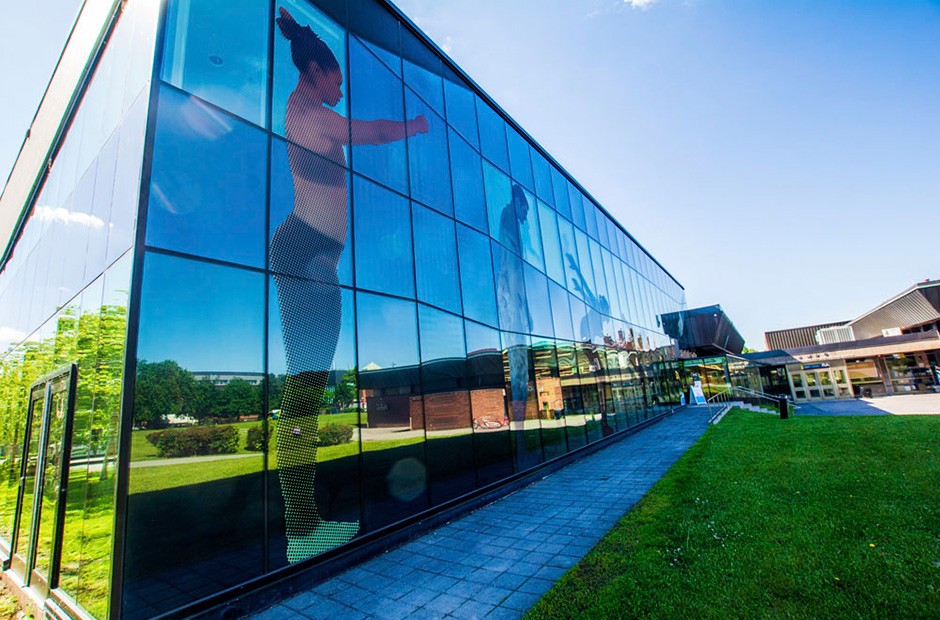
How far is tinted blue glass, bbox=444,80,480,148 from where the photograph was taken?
1102 cm

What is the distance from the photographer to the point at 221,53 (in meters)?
5.69

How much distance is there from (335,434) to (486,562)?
9.05 ft

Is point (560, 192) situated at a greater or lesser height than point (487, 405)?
greater

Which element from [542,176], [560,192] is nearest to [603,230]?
[560,192]

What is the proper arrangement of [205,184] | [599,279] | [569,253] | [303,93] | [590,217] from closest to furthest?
1. [205,184]
2. [303,93]
3. [569,253]
4. [599,279]
5. [590,217]

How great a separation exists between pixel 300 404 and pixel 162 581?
7.30 feet

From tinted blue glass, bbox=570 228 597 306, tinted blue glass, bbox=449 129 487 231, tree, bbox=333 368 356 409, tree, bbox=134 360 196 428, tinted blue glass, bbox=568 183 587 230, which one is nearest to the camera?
tree, bbox=134 360 196 428

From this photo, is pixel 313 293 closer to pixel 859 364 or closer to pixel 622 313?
pixel 622 313

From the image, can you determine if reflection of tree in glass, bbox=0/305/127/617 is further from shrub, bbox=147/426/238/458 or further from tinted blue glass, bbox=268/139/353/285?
tinted blue glass, bbox=268/139/353/285

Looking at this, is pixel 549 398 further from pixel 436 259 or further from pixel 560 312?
pixel 436 259

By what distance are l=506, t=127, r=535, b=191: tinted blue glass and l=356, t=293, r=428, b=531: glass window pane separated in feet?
26.5

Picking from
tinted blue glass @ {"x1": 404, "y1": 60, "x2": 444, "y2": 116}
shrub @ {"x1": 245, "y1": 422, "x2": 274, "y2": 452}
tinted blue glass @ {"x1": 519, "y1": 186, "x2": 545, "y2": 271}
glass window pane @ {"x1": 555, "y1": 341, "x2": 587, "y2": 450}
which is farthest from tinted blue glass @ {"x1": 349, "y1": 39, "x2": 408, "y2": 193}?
glass window pane @ {"x1": 555, "y1": 341, "x2": 587, "y2": 450}

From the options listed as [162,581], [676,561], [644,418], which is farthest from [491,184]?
[644,418]

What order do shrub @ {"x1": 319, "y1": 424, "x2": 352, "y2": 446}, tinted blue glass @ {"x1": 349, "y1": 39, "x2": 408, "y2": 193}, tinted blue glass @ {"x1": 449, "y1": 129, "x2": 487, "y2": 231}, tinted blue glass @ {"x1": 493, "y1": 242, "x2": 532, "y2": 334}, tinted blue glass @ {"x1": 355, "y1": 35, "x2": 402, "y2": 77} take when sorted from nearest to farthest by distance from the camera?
shrub @ {"x1": 319, "y1": 424, "x2": 352, "y2": 446}, tinted blue glass @ {"x1": 349, "y1": 39, "x2": 408, "y2": 193}, tinted blue glass @ {"x1": 355, "y1": 35, "x2": 402, "y2": 77}, tinted blue glass @ {"x1": 449, "y1": 129, "x2": 487, "y2": 231}, tinted blue glass @ {"x1": 493, "y1": 242, "x2": 532, "y2": 334}
